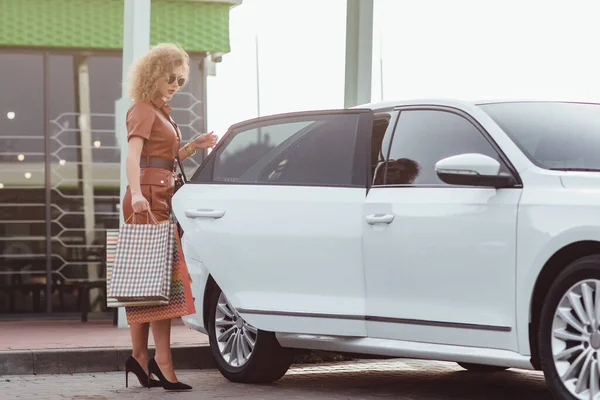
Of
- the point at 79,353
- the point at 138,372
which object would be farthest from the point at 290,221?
the point at 79,353

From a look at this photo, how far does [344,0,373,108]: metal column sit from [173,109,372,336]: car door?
2869 millimetres

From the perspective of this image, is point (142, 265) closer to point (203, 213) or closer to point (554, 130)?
point (203, 213)

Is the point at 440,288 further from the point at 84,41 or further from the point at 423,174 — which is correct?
the point at 84,41

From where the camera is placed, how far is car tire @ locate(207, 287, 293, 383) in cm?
827

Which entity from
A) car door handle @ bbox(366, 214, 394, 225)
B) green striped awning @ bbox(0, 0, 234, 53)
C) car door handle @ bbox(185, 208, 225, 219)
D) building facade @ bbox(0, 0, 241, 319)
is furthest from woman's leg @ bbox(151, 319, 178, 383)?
green striped awning @ bbox(0, 0, 234, 53)

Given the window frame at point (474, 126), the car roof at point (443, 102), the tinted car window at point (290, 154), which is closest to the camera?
the window frame at point (474, 126)

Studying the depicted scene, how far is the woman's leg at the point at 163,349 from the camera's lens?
26.9 ft

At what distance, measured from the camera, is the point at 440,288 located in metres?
6.94

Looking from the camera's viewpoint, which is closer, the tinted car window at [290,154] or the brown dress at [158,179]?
the tinted car window at [290,154]

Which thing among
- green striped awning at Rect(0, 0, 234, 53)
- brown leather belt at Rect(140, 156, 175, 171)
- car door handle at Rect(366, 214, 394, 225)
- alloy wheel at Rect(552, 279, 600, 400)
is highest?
green striped awning at Rect(0, 0, 234, 53)

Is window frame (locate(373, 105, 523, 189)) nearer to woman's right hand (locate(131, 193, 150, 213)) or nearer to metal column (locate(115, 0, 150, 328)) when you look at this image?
woman's right hand (locate(131, 193, 150, 213))

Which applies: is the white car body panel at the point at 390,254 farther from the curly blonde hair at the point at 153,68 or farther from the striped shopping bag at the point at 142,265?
the curly blonde hair at the point at 153,68

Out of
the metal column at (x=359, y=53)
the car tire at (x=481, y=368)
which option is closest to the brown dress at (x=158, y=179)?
the car tire at (x=481, y=368)

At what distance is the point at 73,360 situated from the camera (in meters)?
9.43
